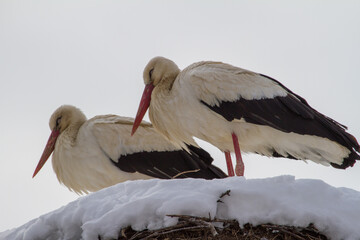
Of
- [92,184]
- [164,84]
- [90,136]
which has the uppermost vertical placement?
[164,84]

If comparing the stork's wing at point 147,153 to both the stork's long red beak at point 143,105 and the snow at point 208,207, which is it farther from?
the snow at point 208,207

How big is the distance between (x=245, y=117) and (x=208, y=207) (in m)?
2.40

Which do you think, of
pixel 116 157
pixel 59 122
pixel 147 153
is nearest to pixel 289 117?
pixel 147 153

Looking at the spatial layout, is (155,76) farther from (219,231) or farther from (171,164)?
(219,231)

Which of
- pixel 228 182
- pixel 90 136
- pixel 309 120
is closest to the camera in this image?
pixel 228 182

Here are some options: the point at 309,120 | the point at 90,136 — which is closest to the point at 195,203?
the point at 309,120

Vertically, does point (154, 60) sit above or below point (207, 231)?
above

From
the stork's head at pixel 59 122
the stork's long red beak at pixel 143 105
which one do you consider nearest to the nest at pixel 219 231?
the stork's long red beak at pixel 143 105

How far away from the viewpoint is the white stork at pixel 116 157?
7.37 metres

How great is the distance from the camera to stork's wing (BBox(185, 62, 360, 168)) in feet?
20.9

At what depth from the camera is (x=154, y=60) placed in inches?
284

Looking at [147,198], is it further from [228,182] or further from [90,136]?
[90,136]

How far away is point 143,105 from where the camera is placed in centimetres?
716

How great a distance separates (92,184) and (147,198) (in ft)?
10.8
